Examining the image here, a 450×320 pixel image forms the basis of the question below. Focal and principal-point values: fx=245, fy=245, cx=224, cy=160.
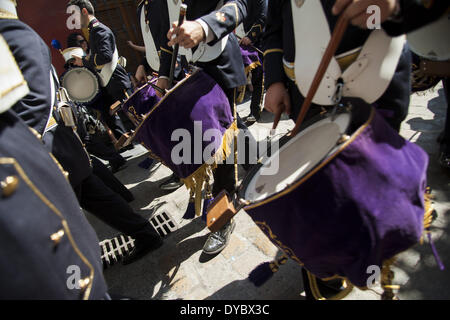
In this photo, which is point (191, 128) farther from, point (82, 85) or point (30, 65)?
point (82, 85)

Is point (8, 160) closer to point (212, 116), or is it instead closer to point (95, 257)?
point (95, 257)

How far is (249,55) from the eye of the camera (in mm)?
3887

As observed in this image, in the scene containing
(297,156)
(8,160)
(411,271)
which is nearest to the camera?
(8,160)

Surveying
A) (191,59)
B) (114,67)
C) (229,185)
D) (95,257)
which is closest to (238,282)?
(229,185)

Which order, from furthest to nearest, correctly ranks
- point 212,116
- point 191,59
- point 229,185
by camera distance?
point 229,185
point 191,59
point 212,116

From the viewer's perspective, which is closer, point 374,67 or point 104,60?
point 374,67

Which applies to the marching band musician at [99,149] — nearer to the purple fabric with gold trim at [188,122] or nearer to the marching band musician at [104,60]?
the marching band musician at [104,60]

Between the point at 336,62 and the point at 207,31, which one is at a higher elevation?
the point at 207,31

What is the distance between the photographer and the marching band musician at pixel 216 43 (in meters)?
1.48

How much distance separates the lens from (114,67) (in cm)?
362

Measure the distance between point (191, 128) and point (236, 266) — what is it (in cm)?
109

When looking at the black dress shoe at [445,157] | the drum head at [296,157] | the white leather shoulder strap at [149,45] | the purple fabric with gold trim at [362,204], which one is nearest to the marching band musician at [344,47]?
the drum head at [296,157]

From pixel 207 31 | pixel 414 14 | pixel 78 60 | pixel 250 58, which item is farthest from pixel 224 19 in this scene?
pixel 78 60

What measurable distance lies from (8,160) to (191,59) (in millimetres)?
1429
